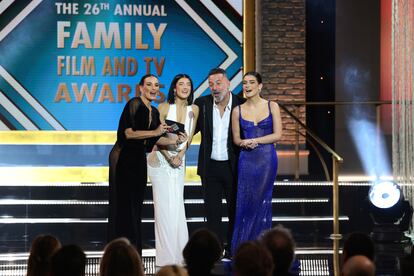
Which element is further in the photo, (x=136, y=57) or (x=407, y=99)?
(x=136, y=57)

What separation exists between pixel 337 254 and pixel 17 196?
4023mm

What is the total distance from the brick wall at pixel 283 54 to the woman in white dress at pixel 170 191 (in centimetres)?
497

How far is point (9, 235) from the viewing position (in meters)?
11.0

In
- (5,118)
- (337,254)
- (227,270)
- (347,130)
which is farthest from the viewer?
(347,130)

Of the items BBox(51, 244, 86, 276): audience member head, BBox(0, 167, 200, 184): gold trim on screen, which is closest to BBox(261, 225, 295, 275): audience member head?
BBox(51, 244, 86, 276): audience member head

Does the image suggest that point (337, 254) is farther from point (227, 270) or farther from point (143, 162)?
point (143, 162)

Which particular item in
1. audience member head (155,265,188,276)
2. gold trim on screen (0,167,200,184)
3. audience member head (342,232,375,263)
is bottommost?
audience member head (155,265,188,276)

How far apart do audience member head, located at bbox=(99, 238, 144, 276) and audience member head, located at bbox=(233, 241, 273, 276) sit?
1.49 ft

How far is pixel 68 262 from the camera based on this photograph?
4.34 meters

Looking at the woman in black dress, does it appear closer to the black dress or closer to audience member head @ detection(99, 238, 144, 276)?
the black dress

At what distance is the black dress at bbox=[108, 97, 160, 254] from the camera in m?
8.15

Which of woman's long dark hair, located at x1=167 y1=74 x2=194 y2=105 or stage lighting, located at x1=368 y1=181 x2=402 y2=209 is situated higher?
woman's long dark hair, located at x1=167 y1=74 x2=194 y2=105

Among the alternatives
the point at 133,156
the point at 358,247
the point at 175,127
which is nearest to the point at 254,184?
the point at 175,127

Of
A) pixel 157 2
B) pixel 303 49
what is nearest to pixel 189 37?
pixel 157 2
